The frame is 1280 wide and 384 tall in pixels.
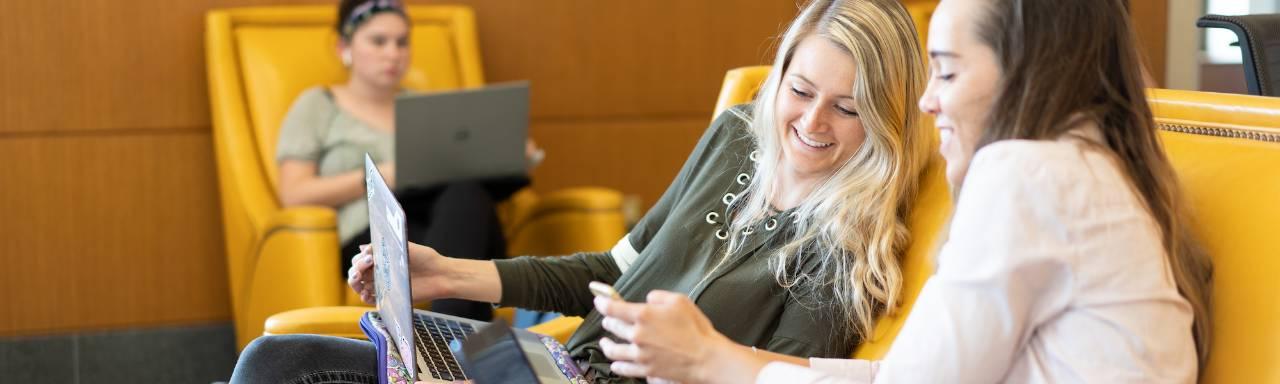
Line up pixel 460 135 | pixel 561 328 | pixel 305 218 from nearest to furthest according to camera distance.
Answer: pixel 561 328 → pixel 305 218 → pixel 460 135

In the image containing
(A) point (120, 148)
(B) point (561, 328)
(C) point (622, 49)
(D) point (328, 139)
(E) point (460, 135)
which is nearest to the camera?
(B) point (561, 328)

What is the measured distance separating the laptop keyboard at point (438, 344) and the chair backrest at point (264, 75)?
4.20ft

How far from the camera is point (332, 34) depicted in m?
3.24

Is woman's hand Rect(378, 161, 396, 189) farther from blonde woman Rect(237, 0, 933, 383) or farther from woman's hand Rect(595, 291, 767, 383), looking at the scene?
woman's hand Rect(595, 291, 767, 383)

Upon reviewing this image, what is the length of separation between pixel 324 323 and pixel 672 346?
2.59 feet

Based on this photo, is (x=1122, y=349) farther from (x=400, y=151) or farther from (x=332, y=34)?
(x=332, y=34)

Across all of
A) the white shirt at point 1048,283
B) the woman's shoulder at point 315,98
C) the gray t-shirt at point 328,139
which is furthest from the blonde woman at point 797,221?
the woman's shoulder at point 315,98

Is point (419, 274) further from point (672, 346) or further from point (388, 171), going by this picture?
point (388, 171)

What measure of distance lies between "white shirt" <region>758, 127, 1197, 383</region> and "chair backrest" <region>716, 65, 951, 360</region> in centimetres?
39

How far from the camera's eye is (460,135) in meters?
2.81

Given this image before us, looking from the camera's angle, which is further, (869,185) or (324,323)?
(324,323)

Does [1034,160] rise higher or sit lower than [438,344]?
higher

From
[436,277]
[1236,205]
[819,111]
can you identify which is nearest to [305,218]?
[436,277]

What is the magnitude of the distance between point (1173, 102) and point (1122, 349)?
44cm
